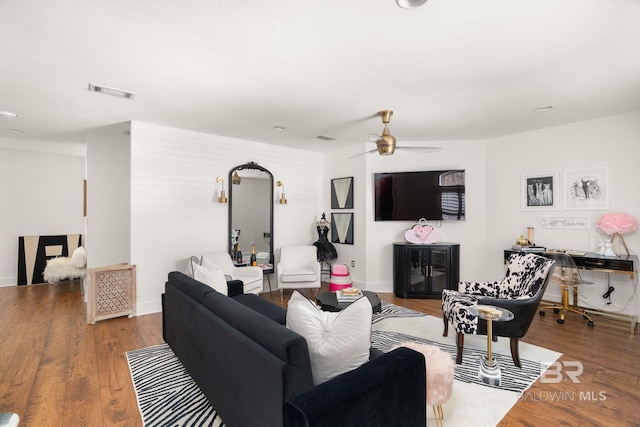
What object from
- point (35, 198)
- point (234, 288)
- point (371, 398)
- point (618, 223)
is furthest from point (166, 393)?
point (35, 198)

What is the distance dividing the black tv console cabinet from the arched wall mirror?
220 centimetres

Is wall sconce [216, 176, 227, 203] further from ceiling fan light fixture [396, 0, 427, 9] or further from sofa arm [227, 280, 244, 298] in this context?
ceiling fan light fixture [396, 0, 427, 9]

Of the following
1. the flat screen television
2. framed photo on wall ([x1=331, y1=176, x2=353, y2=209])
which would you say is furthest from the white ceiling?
framed photo on wall ([x1=331, y1=176, x2=353, y2=209])

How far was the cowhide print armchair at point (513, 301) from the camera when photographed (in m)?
2.64

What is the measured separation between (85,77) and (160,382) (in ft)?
8.61

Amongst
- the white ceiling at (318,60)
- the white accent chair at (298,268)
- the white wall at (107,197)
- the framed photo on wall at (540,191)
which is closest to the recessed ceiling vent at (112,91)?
the white ceiling at (318,60)

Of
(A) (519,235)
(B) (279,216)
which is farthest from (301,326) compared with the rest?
(A) (519,235)

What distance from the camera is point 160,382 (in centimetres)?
246

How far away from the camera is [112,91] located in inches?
121

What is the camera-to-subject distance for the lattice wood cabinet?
3773 mm

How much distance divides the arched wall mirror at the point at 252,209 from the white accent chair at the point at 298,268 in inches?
14.1

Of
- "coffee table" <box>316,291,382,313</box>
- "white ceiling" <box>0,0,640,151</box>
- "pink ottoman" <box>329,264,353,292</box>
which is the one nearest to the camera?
"white ceiling" <box>0,0,640,151</box>

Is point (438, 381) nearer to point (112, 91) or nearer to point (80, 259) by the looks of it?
point (112, 91)

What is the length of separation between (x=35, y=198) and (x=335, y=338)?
6938 millimetres
